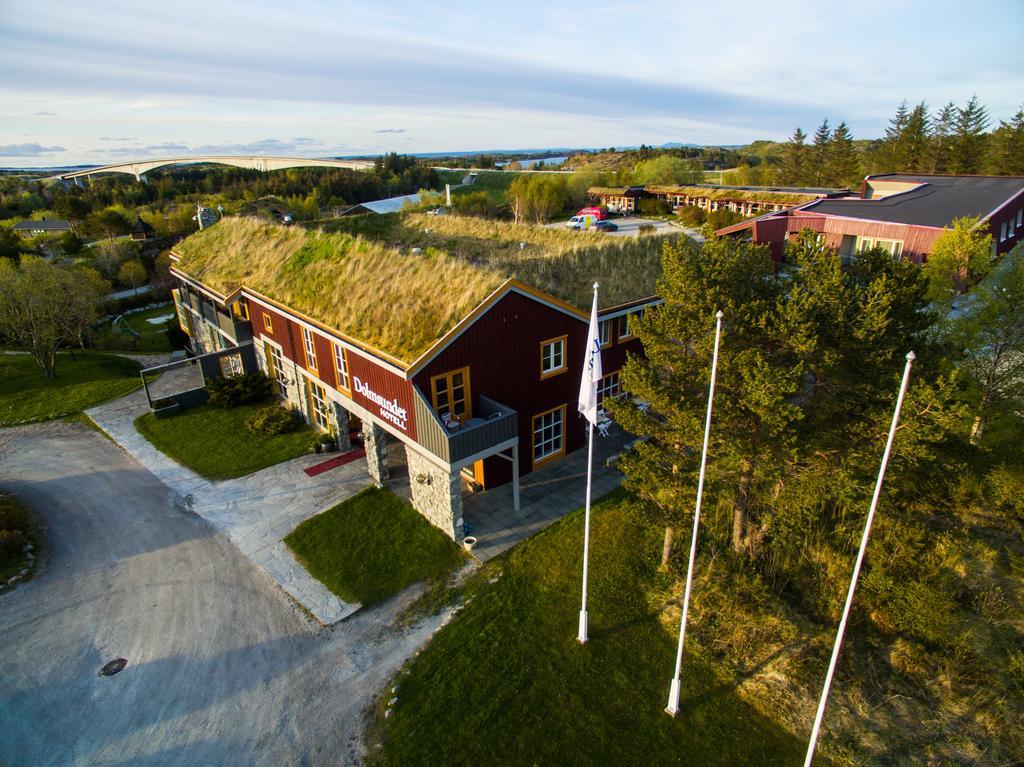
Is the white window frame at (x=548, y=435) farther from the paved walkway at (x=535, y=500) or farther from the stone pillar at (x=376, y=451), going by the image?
the stone pillar at (x=376, y=451)

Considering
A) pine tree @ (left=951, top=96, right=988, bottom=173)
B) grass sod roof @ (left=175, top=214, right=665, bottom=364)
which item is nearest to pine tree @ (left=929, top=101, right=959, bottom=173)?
pine tree @ (left=951, top=96, right=988, bottom=173)

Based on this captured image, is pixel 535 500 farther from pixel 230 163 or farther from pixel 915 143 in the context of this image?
pixel 230 163

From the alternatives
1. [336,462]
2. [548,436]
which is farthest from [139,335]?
[548,436]

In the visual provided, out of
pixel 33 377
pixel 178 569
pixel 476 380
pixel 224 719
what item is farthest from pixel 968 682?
pixel 33 377

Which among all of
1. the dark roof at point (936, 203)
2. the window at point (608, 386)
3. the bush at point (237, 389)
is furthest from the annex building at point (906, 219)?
the bush at point (237, 389)

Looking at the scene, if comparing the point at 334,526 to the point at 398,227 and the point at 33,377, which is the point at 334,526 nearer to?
the point at 398,227

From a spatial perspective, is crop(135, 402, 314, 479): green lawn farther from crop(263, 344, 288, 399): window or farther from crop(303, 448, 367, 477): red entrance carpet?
crop(303, 448, 367, 477): red entrance carpet
